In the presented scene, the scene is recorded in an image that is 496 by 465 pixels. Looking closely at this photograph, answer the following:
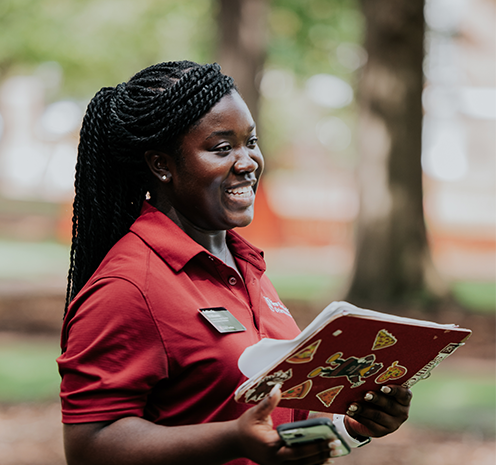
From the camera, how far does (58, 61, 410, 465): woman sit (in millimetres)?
1684

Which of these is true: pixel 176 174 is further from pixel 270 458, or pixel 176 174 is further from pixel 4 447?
pixel 4 447

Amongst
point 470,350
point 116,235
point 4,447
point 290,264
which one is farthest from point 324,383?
point 290,264

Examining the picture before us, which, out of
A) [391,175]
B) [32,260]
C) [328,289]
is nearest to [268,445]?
[391,175]

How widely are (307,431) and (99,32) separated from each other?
21.9 m

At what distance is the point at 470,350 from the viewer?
8.28 metres

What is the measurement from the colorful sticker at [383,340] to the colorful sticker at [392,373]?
120 millimetres

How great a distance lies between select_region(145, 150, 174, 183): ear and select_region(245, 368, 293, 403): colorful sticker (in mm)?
728

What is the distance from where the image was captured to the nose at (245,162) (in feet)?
6.75

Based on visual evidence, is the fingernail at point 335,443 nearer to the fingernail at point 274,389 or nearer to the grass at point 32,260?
the fingernail at point 274,389

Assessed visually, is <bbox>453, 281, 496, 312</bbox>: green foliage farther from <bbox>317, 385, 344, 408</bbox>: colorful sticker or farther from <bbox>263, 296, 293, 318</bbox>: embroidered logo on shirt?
<bbox>317, 385, 344, 408</bbox>: colorful sticker

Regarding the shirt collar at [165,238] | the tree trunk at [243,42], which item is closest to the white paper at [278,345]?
the shirt collar at [165,238]

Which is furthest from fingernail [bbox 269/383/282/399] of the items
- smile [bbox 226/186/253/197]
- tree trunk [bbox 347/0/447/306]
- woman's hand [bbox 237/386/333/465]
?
tree trunk [bbox 347/0/447/306]

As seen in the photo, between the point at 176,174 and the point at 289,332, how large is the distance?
24.0 inches

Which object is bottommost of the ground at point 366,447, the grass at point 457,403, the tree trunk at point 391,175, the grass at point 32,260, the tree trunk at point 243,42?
the grass at point 32,260
